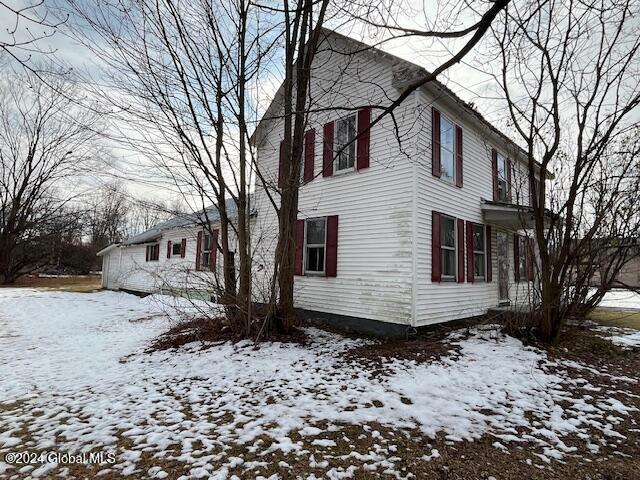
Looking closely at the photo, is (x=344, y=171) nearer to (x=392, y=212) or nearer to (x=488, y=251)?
(x=392, y=212)

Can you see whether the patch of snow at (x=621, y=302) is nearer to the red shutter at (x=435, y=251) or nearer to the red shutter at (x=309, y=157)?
the red shutter at (x=435, y=251)

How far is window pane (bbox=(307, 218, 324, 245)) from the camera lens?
29.6ft

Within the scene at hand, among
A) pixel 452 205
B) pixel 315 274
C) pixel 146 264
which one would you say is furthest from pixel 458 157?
pixel 146 264

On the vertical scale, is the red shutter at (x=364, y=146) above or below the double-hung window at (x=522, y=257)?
above

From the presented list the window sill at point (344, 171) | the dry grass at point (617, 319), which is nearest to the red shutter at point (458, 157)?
the window sill at point (344, 171)

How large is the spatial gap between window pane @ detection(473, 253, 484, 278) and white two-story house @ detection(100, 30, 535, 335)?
31 mm

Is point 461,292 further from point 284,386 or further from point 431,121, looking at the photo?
point 284,386

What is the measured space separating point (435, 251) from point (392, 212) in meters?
1.34

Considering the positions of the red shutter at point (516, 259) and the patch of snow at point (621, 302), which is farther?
the patch of snow at point (621, 302)

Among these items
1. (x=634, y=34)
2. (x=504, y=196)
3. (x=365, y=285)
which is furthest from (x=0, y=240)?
(x=634, y=34)

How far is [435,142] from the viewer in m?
7.94

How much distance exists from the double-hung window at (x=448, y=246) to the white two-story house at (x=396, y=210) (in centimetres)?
3

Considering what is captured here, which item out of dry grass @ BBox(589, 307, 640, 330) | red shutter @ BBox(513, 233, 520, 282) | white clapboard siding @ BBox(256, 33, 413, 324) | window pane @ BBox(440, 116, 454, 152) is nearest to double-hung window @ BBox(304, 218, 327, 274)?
white clapboard siding @ BBox(256, 33, 413, 324)

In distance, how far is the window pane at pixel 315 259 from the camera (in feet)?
29.3
